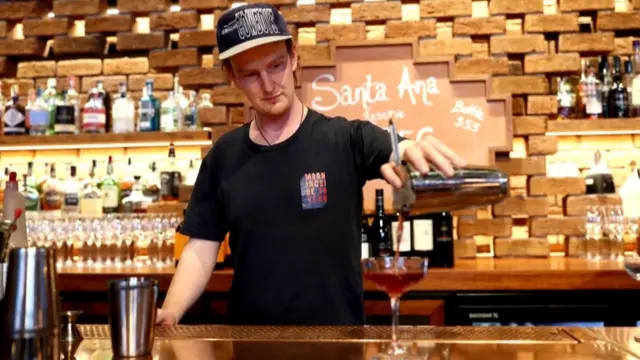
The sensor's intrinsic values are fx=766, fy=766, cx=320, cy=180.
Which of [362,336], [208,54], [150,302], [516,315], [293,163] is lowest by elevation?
[516,315]

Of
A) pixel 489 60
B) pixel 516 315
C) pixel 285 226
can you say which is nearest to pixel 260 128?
pixel 285 226

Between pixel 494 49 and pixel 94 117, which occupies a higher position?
pixel 494 49

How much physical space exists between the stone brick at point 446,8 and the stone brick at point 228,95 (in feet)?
3.29

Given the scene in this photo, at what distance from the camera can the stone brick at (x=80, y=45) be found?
4.13 metres

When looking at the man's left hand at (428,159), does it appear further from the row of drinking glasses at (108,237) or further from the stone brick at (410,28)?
the stone brick at (410,28)

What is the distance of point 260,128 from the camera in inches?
87.0

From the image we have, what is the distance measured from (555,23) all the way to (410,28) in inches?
27.8

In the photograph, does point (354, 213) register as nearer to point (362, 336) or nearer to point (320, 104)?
point (362, 336)

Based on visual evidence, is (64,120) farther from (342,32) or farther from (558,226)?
(558,226)

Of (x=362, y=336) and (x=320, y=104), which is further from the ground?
(x=320, y=104)

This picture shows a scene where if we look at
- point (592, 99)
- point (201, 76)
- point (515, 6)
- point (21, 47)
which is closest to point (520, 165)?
point (592, 99)

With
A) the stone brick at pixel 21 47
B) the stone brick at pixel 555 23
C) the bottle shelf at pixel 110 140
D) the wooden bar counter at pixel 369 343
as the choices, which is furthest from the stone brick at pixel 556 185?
the stone brick at pixel 21 47

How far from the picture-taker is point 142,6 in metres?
4.06

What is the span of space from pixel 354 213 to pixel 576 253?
1.88 meters
